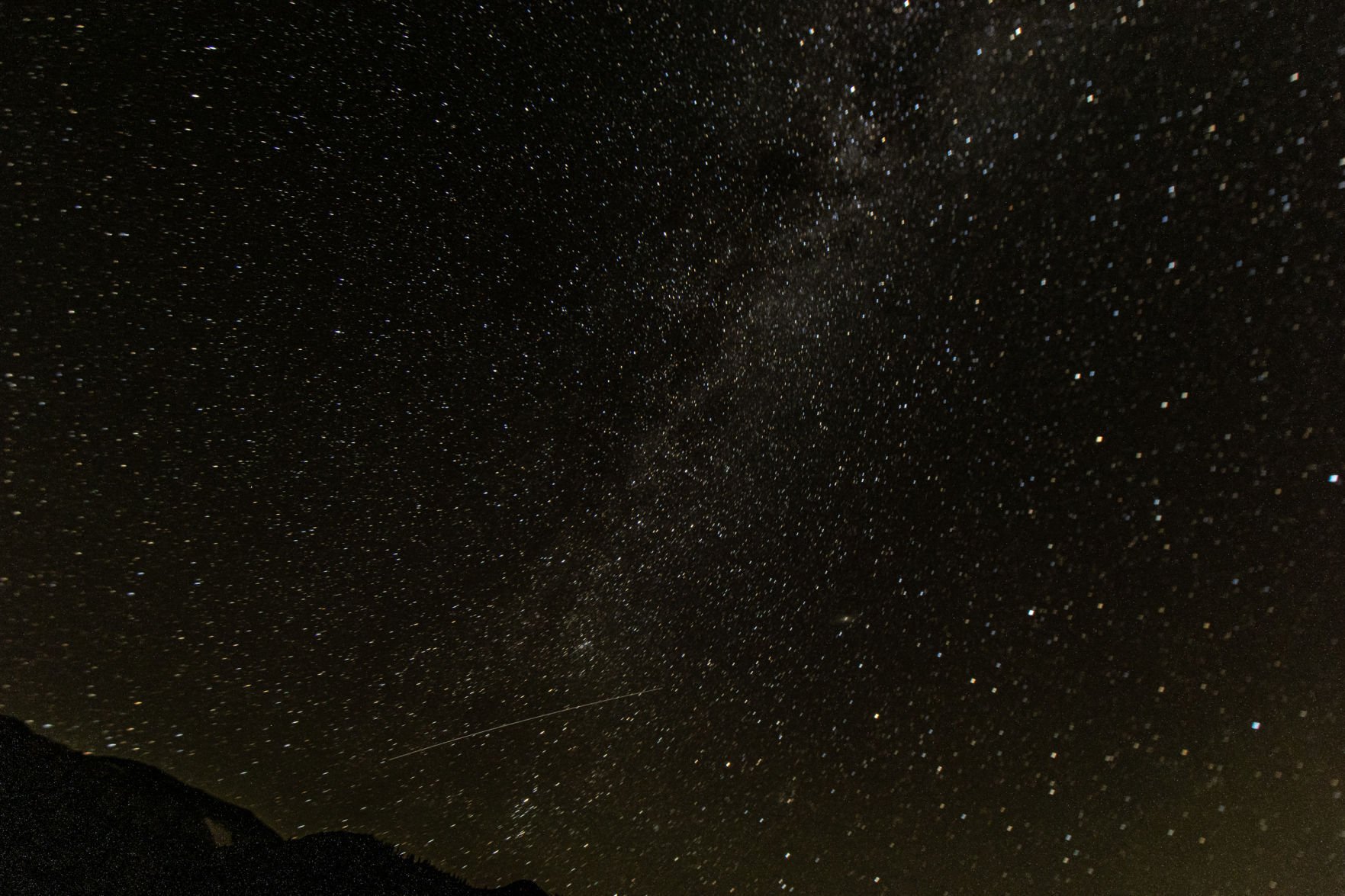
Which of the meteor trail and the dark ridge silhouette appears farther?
the dark ridge silhouette

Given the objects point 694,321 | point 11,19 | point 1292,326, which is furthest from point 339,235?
point 1292,326

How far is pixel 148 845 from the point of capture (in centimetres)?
178

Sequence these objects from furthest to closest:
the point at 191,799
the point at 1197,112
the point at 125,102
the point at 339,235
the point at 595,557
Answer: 1. the point at 191,799
2. the point at 595,557
3. the point at 339,235
4. the point at 125,102
5. the point at 1197,112

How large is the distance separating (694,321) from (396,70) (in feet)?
1.84

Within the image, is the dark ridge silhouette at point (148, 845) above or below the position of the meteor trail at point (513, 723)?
below

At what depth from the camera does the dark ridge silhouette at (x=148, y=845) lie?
60.6 inches

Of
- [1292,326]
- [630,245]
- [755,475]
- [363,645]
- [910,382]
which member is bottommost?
[363,645]

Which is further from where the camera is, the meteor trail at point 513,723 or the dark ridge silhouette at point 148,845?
the dark ridge silhouette at point 148,845

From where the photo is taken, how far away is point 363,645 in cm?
108

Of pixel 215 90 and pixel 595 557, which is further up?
pixel 215 90

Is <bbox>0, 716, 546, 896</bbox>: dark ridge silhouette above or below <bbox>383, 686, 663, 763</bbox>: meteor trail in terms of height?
below

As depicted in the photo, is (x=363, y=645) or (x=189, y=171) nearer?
(x=189, y=171)

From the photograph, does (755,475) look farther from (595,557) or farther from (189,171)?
(189,171)

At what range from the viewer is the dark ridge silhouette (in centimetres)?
154
